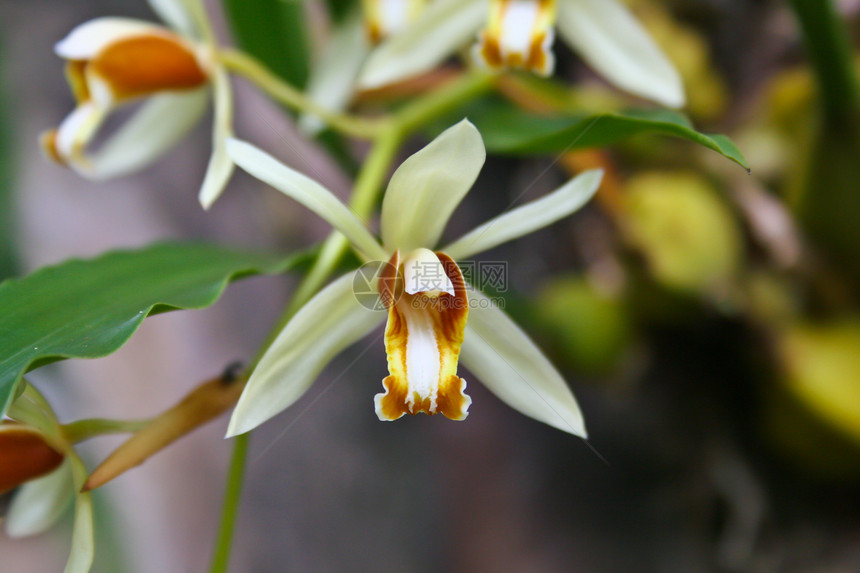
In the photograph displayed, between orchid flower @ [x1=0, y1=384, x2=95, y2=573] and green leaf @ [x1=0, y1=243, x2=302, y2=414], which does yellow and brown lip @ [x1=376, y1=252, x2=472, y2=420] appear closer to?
green leaf @ [x1=0, y1=243, x2=302, y2=414]

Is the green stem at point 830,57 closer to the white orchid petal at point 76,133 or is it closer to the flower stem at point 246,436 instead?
the flower stem at point 246,436

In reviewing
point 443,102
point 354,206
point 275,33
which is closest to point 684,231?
point 443,102

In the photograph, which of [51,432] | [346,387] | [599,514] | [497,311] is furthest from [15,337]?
[599,514]

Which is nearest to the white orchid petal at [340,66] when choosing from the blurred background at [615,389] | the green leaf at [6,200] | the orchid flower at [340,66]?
the orchid flower at [340,66]

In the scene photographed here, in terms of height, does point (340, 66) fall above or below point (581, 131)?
above

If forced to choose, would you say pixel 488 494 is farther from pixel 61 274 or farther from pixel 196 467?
pixel 61 274

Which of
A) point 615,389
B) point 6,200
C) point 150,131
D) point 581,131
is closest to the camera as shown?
point 581,131

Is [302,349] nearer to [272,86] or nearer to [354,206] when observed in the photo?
[354,206]
